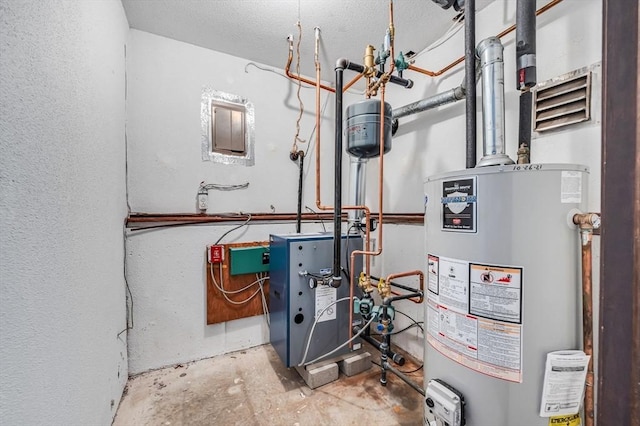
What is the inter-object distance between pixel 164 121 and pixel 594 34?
7.64 feet

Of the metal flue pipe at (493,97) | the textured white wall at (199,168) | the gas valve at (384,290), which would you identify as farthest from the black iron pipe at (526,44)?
the gas valve at (384,290)

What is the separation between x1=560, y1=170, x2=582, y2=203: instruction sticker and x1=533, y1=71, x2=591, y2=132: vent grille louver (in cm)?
58

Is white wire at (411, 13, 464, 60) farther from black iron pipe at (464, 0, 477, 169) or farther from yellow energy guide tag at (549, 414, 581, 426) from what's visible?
yellow energy guide tag at (549, 414, 581, 426)

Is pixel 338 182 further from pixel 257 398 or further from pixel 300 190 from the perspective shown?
pixel 257 398

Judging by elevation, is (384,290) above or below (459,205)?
below

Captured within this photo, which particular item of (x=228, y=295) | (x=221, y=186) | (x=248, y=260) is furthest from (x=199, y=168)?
(x=228, y=295)

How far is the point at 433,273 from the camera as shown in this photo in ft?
3.03

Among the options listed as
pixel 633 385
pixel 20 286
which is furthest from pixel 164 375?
pixel 633 385

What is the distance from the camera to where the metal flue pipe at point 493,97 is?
3.20 feet

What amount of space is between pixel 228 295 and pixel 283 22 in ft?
6.28

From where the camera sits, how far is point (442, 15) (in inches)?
61.8

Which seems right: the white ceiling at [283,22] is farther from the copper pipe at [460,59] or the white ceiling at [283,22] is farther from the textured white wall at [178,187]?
the copper pipe at [460,59]

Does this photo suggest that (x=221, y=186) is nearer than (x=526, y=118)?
No

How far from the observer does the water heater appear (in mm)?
Answer: 715
